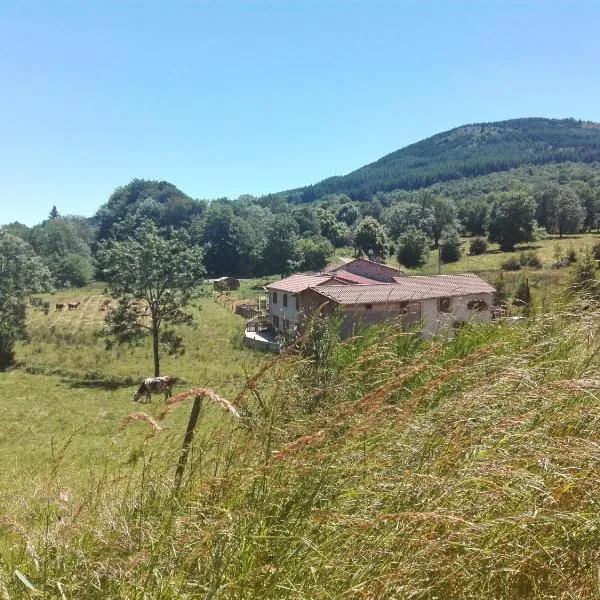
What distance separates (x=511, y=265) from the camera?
62.7m

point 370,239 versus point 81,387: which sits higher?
point 370,239

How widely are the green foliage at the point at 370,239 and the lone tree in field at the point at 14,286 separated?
50739 millimetres

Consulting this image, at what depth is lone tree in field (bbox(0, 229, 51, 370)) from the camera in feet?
106

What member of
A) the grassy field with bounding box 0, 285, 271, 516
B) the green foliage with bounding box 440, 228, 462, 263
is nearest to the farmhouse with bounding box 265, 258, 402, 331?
the grassy field with bounding box 0, 285, 271, 516

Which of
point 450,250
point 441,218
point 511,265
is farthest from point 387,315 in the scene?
point 441,218

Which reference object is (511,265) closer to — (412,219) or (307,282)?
(307,282)

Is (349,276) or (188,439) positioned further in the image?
(349,276)

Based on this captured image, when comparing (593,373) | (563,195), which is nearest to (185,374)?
(593,373)

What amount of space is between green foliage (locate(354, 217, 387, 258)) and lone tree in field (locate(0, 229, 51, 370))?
50739mm

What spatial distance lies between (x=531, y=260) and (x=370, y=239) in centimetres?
2822

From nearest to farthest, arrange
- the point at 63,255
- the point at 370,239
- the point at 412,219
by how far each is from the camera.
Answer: the point at 370,239 → the point at 412,219 → the point at 63,255

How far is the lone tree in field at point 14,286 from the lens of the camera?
32188mm

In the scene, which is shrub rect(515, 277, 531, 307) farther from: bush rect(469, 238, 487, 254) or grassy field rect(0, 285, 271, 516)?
bush rect(469, 238, 487, 254)

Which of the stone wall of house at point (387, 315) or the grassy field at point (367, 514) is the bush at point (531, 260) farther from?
the grassy field at point (367, 514)
